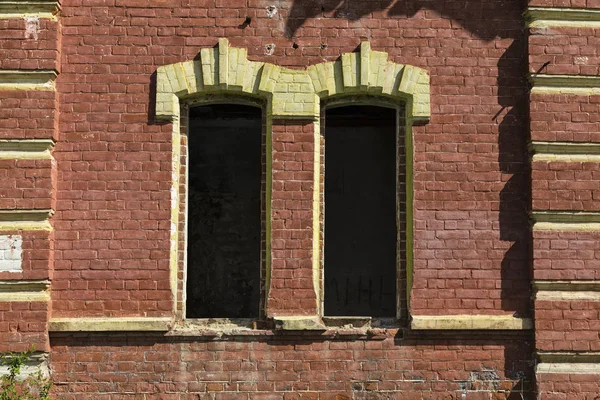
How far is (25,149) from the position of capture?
678 cm

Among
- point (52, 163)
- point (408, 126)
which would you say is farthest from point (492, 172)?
point (52, 163)

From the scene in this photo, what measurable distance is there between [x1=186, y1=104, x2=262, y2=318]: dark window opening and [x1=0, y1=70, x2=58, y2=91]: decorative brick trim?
214 centimetres

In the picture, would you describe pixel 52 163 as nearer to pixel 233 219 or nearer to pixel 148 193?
pixel 148 193

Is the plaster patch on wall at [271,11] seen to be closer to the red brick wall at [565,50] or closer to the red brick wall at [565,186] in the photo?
the red brick wall at [565,50]

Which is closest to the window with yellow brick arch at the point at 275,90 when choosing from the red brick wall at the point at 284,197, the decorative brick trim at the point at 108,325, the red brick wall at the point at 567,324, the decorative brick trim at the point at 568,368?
the red brick wall at the point at 284,197

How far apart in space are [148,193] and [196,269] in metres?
2.61

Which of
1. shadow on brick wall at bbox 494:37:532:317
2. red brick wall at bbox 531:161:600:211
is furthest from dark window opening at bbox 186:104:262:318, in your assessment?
red brick wall at bbox 531:161:600:211

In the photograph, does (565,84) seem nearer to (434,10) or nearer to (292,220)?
(434,10)

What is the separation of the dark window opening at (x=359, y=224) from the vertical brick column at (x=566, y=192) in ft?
10.5

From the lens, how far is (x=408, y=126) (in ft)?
23.2

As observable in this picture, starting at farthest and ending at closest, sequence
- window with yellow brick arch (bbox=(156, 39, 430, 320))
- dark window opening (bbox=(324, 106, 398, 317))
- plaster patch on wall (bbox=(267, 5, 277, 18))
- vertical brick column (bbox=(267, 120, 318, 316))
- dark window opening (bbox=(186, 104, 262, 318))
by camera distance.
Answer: dark window opening (bbox=(324, 106, 398, 317))
dark window opening (bbox=(186, 104, 262, 318))
plaster patch on wall (bbox=(267, 5, 277, 18))
window with yellow brick arch (bbox=(156, 39, 430, 320))
vertical brick column (bbox=(267, 120, 318, 316))

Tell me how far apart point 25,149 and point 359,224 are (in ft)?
16.0

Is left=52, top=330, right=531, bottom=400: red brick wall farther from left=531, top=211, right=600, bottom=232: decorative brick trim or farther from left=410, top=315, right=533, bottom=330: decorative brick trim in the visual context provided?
left=531, top=211, right=600, bottom=232: decorative brick trim

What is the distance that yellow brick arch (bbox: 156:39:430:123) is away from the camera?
6.94 m
